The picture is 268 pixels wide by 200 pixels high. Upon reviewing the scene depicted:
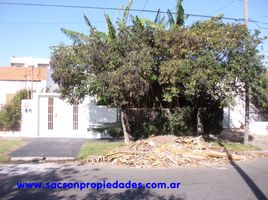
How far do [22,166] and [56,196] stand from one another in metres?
4.20

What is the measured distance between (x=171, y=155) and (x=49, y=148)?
18.9 feet

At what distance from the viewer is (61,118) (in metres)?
19.8

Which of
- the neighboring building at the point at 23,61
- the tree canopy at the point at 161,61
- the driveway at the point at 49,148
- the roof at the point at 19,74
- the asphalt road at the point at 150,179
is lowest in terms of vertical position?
the asphalt road at the point at 150,179

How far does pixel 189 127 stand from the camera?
63.2ft

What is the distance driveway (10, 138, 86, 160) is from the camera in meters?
13.4

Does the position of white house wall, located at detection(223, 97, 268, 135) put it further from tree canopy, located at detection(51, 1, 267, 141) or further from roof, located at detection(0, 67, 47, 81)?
roof, located at detection(0, 67, 47, 81)

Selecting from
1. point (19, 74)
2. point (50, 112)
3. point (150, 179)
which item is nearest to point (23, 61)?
point (19, 74)

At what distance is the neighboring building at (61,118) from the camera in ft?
64.3

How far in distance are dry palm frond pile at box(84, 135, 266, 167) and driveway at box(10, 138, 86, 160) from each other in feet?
7.28

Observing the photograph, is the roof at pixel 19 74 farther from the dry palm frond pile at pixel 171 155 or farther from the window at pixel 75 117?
the dry palm frond pile at pixel 171 155

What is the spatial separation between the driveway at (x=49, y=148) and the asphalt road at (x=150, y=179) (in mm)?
1892

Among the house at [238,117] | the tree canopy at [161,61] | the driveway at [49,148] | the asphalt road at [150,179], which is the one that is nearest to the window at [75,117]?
the driveway at [49,148]

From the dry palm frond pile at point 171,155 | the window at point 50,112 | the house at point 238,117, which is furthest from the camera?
the house at point 238,117

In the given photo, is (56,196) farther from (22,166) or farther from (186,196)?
(22,166)
